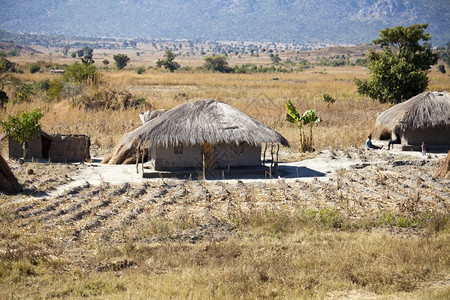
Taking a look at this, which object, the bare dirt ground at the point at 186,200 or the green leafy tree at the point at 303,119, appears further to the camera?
the green leafy tree at the point at 303,119

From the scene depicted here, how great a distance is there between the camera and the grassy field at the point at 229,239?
714cm

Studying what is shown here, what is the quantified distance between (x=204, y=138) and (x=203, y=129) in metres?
0.33

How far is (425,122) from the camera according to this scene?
17688 mm

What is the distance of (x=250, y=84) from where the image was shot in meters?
41.7

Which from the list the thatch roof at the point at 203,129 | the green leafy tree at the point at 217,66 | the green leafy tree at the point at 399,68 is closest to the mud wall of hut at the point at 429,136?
the thatch roof at the point at 203,129

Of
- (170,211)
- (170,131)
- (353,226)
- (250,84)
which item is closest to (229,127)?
(170,131)

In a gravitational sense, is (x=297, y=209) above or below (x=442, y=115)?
below

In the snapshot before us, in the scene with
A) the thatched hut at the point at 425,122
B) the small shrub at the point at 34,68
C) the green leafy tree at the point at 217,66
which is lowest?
the thatched hut at the point at 425,122

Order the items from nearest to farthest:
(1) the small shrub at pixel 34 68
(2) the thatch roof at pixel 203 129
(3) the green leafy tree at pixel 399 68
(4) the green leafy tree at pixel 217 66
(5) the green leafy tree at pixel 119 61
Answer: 1. (2) the thatch roof at pixel 203 129
2. (3) the green leafy tree at pixel 399 68
3. (1) the small shrub at pixel 34 68
4. (4) the green leafy tree at pixel 217 66
5. (5) the green leafy tree at pixel 119 61

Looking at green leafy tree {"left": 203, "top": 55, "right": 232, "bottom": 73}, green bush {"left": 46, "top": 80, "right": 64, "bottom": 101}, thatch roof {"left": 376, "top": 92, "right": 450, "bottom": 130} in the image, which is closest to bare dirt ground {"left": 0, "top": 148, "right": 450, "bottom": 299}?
thatch roof {"left": 376, "top": 92, "right": 450, "bottom": 130}

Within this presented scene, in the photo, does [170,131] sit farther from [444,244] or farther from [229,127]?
[444,244]

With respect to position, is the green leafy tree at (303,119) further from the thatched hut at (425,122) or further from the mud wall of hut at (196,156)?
the mud wall of hut at (196,156)

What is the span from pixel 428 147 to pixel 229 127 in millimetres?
7154

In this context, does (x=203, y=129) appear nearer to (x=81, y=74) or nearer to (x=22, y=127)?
(x=22, y=127)
